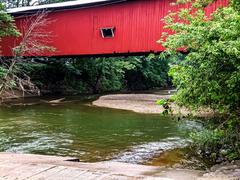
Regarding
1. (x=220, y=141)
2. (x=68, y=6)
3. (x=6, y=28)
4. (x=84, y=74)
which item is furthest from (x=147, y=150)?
(x=84, y=74)

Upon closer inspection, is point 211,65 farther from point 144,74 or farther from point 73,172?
point 144,74

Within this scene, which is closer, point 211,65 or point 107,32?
point 211,65

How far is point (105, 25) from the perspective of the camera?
2147cm

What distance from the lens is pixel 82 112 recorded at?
18.5 m

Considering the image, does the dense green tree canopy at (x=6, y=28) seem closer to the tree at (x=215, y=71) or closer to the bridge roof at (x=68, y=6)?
the bridge roof at (x=68, y=6)

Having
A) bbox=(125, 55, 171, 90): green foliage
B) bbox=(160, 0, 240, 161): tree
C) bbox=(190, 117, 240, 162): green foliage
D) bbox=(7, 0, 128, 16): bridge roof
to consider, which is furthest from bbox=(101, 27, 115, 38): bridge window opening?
bbox=(125, 55, 171, 90): green foliage

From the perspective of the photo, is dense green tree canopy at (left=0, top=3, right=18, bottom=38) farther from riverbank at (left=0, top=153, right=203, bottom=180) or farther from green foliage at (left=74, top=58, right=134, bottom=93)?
riverbank at (left=0, top=153, right=203, bottom=180)

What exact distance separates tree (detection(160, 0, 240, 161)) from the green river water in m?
2.24

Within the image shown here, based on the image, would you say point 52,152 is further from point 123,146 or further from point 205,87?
point 205,87

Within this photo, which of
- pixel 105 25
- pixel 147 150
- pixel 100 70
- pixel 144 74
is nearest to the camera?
pixel 147 150

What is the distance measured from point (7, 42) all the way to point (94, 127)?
14.1 m

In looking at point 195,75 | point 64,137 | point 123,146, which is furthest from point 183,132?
point 195,75

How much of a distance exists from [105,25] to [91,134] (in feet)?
34.2

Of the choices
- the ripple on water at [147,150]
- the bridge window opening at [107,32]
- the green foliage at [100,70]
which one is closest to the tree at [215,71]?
the ripple on water at [147,150]
